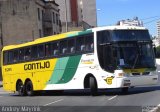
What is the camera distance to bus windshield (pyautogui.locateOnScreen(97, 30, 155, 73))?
894 inches

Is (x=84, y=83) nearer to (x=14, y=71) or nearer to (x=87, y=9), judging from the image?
(x=14, y=71)

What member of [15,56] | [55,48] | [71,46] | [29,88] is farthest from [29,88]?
[71,46]

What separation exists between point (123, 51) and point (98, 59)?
49.6 inches

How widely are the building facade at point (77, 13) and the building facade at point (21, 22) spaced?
71.1ft

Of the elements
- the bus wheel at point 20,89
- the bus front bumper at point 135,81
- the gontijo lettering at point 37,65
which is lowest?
the bus wheel at point 20,89

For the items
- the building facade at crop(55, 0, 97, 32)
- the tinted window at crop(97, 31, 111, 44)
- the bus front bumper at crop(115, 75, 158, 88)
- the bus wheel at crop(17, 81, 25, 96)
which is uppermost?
the building facade at crop(55, 0, 97, 32)

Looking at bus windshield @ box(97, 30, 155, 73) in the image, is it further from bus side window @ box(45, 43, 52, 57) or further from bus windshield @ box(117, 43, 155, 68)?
bus side window @ box(45, 43, 52, 57)

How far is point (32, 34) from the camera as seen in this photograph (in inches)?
2857

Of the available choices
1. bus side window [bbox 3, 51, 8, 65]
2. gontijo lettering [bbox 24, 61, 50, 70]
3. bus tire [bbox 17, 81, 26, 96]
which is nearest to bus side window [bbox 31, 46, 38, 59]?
gontijo lettering [bbox 24, 61, 50, 70]

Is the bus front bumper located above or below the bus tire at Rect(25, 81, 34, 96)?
above

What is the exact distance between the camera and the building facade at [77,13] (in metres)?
99.0

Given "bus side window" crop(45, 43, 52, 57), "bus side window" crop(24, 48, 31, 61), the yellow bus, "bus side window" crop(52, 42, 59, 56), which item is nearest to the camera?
the yellow bus

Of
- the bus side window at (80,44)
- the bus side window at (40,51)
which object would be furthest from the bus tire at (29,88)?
the bus side window at (80,44)

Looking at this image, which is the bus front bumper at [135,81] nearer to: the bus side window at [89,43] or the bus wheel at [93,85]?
A: the bus wheel at [93,85]
